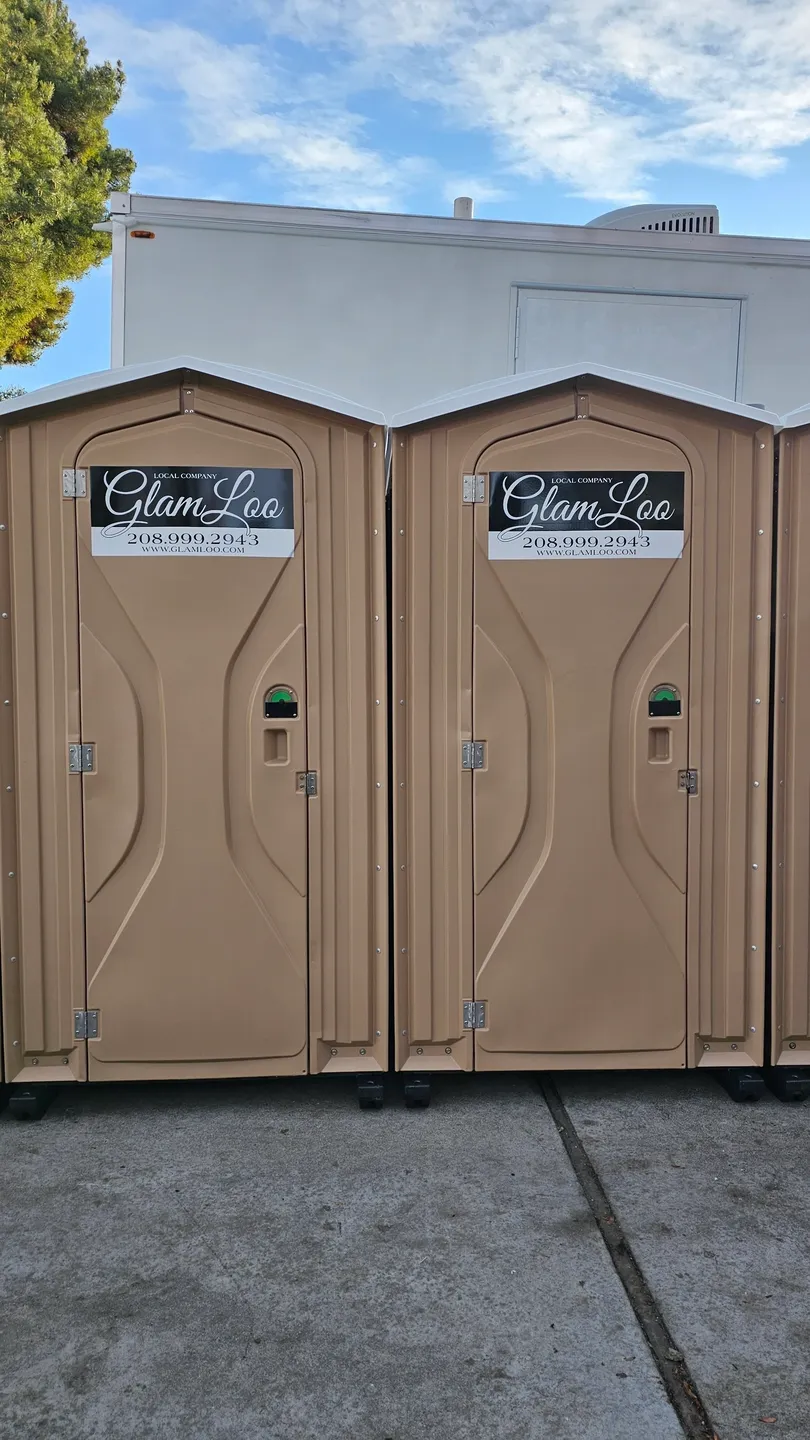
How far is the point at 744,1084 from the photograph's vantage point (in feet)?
11.2

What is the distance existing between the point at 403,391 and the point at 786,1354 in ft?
14.8

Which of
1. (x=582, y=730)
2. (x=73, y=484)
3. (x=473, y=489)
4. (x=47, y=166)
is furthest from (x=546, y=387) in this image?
(x=47, y=166)

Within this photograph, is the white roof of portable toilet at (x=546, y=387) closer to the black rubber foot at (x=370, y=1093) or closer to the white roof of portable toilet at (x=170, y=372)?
the white roof of portable toilet at (x=170, y=372)

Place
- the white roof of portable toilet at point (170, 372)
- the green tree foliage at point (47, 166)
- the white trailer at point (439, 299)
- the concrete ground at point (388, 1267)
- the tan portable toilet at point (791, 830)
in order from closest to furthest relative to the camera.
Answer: the concrete ground at point (388, 1267) → the white roof of portable toilet at point (170, 372) → the tan portable toilet at point (791, 830) → the white trailer at point (439, 299) → the green tree foliage at point (47, 166)

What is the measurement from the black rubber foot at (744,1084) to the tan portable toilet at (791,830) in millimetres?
93

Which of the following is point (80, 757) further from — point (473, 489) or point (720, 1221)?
point (720, 1221)

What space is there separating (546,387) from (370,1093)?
9.15 feet

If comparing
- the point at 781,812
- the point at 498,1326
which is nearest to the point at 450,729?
the point at 781,812

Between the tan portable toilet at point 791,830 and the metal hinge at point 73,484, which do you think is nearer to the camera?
the metal hinge at point 73,484

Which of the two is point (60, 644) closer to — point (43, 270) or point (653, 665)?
point (653, 665)

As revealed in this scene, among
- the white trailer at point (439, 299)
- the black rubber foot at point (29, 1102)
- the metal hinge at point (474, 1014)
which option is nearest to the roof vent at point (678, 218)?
the white trailer at point (439, 299)

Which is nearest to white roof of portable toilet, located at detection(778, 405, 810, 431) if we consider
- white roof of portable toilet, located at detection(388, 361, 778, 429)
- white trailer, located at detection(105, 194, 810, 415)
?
white roof of portable toilet, located at detection(388, 361, 778, 429)

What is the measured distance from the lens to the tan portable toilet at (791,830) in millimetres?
3404

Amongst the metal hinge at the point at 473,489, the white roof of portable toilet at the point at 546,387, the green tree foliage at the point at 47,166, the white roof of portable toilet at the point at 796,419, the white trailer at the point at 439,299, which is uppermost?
the green tree foliage at the point at 47,166
